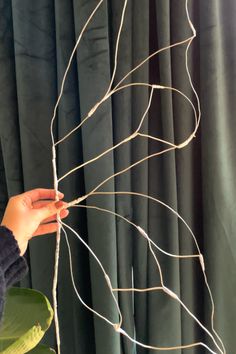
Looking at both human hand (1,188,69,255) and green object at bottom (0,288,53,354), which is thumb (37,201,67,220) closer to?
human hand (1,188,69,255)

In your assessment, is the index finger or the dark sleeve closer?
the dark sleeve

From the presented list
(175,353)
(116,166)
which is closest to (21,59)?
(116,166)

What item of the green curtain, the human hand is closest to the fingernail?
the human hand

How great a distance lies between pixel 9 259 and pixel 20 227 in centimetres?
6

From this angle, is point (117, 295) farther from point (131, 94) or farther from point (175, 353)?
point (131, 94)

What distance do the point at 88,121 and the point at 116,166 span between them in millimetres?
109

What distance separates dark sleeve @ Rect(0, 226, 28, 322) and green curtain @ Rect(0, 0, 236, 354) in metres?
0.24

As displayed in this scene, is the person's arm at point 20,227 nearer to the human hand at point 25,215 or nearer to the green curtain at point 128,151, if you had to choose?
the human hand at point 25,215

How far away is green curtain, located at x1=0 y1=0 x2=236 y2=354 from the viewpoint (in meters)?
0.76

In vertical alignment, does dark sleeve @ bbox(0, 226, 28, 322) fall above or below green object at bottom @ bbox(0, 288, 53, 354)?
above

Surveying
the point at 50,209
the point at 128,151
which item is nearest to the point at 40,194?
the point at 50,209

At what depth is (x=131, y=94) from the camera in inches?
30.9

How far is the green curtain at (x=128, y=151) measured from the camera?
2.48 feet

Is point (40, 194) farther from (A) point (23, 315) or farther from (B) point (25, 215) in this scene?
(A) point (23, 315)
